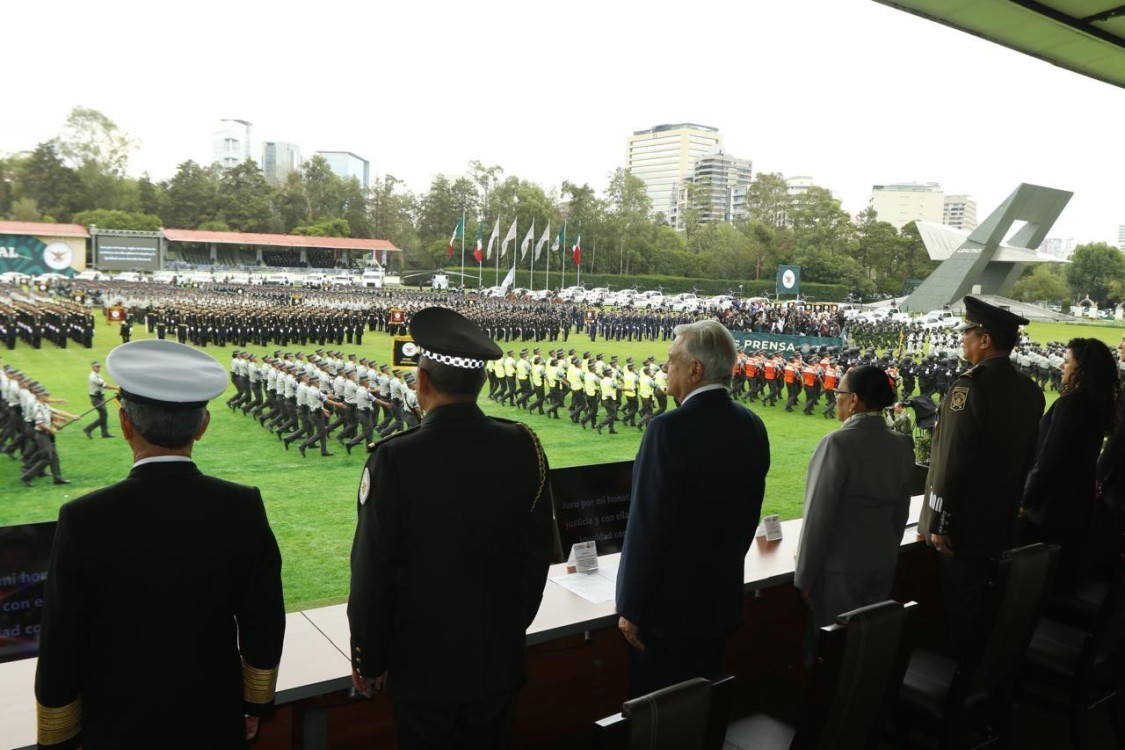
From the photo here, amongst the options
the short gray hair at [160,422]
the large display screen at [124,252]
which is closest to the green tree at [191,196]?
the large display screen at [124,252]

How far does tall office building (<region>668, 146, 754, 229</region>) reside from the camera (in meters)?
4.46

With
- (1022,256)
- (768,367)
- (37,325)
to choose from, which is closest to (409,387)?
(37,325)

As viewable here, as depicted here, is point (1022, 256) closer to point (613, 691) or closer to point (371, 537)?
point (613, 691)

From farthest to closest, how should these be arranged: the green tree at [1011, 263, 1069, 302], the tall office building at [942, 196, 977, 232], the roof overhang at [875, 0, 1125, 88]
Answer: the tall office building at [942, 196, 977, 232] < the green tree at [1011, 263, 1069, 302] < the roof overhang at [875, 0, 1125, 88]

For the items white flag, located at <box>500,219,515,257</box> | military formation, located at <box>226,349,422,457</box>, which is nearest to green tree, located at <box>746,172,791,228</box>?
white flag, located at <box>500,219,515,257</box>

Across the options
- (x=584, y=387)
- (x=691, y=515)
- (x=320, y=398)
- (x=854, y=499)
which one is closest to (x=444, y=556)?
(x=691, y=515)

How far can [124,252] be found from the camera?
288 cm

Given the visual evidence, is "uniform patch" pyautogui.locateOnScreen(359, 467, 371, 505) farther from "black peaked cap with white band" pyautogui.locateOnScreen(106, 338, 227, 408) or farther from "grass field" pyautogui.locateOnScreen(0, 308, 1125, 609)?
"grass field" pyautogui.locateOnScreen(0, 308, 1125, 609)

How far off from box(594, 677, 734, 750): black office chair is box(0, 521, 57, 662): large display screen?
1.28m

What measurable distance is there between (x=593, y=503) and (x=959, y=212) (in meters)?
4.54

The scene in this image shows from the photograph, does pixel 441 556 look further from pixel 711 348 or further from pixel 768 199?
pixel 768 199

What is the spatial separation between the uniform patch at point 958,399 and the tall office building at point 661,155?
2.19 m

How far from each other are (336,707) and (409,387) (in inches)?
224

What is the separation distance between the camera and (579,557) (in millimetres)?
2326
